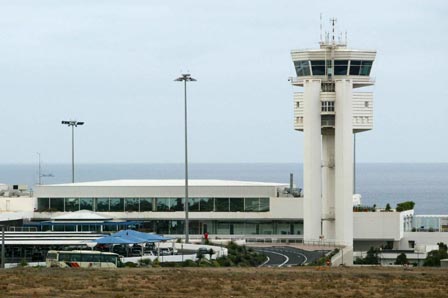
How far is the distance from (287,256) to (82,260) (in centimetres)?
1944

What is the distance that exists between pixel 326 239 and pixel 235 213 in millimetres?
9987

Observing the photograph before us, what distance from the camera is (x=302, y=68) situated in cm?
10519

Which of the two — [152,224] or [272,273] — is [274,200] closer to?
[152,224]

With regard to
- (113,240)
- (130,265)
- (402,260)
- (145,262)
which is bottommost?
(402,260)

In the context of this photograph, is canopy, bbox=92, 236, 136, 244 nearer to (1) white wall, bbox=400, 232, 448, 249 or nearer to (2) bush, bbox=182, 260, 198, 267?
(2) bush, bbox=182, 260, 198, 267

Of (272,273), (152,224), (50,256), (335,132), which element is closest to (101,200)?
(152,224)

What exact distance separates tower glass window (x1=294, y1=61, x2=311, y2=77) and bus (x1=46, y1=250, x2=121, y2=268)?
3218 centimetres

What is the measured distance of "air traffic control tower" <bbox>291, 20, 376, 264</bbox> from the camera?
103375mm

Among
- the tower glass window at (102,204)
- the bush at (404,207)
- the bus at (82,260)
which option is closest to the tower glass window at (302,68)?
the bush at (404,207)

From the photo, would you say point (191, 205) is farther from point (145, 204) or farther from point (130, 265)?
point (130, 265)

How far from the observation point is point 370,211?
357 feet

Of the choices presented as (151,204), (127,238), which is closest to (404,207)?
(151,204)

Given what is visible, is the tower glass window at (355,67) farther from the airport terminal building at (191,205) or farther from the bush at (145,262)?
the bush at (145,262)

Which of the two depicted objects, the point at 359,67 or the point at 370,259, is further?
the point at 359,67
